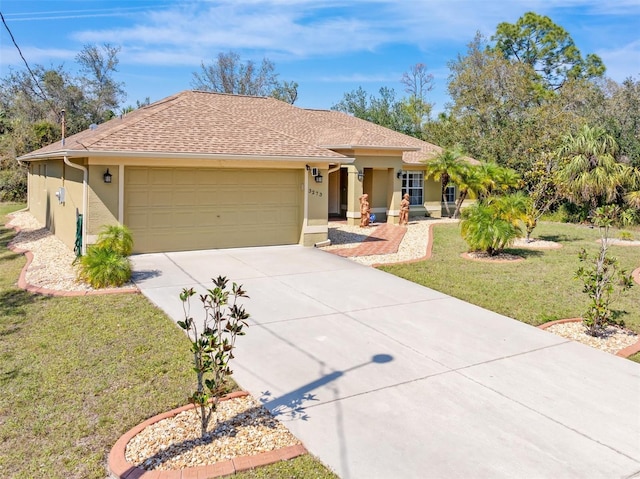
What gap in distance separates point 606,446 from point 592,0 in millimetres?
18996

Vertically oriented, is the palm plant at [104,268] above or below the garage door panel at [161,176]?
below

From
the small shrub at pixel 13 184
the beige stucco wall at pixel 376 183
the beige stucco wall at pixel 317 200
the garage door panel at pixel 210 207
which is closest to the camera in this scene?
the garage door panel at pixel 210 207

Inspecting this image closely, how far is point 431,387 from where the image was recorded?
18.5ft

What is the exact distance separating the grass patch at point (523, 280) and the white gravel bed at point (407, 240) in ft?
1.74

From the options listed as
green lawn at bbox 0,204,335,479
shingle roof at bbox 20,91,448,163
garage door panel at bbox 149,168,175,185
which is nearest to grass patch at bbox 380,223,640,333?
shingle roof at bbox 20,91,448,163

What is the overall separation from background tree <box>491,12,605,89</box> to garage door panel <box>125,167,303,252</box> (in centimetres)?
4181

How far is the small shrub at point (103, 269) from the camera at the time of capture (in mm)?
9531

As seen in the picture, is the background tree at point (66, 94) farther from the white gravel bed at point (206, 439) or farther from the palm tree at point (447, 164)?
the white gravel bed at point (206, 439)

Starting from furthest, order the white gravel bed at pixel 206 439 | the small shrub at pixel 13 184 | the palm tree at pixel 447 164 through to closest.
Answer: the small shrub at pixel 13 184
the palm tree at pixel 447 164
the white gravel bed at pixel 206 439

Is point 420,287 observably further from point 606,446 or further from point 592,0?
point 592,0

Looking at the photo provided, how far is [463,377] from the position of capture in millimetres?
5934

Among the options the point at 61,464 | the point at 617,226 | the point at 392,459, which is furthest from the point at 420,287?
the point at 617,226

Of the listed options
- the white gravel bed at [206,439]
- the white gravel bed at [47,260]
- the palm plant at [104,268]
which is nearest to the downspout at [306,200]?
the palm plant at [104,268]

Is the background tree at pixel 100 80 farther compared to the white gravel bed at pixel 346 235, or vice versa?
the background tree at pixel 100 80
